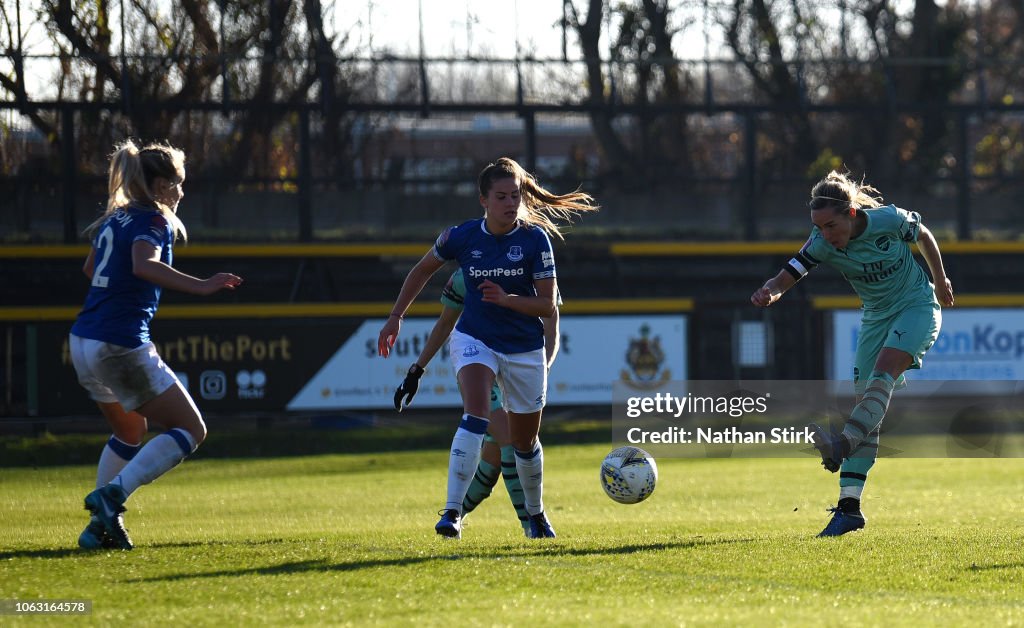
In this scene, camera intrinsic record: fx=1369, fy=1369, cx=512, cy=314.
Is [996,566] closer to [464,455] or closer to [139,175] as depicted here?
[464,455]

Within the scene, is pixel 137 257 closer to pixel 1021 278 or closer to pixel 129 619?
pixel 129 619

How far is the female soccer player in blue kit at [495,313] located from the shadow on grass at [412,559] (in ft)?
2.47

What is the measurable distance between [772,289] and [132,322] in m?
3.56

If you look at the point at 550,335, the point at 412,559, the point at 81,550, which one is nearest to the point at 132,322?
the point at 81,550

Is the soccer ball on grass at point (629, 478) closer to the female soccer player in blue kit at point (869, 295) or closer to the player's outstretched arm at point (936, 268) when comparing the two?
the female soccer player in blue kit at point (869, 295)

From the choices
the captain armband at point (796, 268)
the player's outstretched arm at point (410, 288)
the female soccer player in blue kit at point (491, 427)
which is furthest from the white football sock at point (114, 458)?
the captain armband at point (796, 268)

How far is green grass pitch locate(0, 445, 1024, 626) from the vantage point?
505 centimetres

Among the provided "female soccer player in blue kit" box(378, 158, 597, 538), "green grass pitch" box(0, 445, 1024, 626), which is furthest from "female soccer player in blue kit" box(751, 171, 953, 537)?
"female soccer player in blue kit" box(378, 158, 597, 538)

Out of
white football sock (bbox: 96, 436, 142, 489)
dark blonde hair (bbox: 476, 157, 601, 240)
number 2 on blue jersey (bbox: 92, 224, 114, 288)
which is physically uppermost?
dark blonde hair (bbox: 476, 157, 601, 240)

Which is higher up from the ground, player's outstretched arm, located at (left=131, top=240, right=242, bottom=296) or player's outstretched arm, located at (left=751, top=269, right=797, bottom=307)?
player's outstretched arm, located at (left=131, top=240, right=242, bottom=296)

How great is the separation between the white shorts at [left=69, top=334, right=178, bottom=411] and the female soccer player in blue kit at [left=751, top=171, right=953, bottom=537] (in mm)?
3304

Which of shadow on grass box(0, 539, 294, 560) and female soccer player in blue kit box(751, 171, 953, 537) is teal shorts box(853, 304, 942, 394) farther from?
shadow on grass box(0, 539, 294, 560)

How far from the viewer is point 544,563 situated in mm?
6293

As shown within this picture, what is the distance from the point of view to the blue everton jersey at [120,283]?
6699mm
